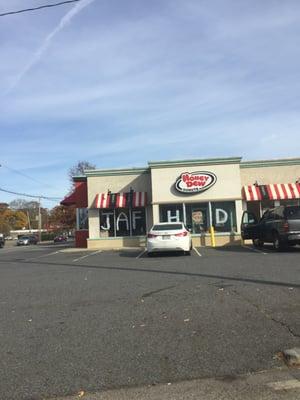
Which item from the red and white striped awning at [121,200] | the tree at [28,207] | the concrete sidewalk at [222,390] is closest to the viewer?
the concrete sidewalk at [222,390]

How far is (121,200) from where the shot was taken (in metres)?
32.8

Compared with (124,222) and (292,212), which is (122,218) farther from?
(292,212)

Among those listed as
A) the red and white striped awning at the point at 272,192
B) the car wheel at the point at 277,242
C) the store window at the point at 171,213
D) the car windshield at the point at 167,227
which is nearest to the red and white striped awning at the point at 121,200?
the store window at the point at 171,213

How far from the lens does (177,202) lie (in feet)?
103

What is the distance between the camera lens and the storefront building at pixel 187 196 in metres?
31.2

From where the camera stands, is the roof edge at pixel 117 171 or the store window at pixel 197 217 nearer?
the store window at pixel 197 217

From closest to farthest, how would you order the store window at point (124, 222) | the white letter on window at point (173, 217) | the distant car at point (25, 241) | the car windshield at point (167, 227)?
the car windshield at point (167, 227)
the white letter on window at point (173, 217)
the store window at point (124, 222)
the distant car at point (25, 241)

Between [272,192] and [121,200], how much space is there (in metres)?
8.99

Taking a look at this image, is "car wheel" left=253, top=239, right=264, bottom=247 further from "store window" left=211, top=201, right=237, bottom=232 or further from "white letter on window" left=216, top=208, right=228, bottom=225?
"white letter on window" left=216, top=208, right=228, bottom=225

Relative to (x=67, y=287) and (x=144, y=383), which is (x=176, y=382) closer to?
(x=144, y=383)

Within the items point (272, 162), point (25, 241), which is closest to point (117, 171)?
point (272, 162)

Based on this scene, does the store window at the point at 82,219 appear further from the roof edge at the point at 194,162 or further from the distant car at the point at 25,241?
the distant car at the point at 25,241

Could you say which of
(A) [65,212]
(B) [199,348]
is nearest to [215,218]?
(B) [199,348]

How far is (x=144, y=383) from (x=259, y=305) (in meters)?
4.08
